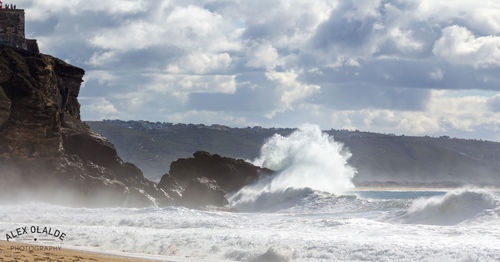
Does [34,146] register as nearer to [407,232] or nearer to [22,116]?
[22,116]

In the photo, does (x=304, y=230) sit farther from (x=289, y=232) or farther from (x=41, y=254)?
(x=41, y=254)

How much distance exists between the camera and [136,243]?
72.5ft

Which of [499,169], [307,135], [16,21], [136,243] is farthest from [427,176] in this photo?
[136,243]

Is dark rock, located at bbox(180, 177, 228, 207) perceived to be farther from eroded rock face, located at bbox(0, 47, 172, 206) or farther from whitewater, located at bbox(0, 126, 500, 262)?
whitewater, located at bbox(0, 126, 500, 262)

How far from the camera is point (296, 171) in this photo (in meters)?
52.2

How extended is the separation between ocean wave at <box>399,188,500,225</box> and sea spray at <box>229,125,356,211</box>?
1404 cm

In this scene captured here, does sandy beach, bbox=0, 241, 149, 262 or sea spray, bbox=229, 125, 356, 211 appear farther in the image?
sea spray, bbox=229, 125, 356, 211

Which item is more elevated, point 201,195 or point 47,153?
point 47,153

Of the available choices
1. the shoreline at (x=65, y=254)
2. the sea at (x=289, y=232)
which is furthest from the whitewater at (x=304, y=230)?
the shoreline at (x=65, y=254)

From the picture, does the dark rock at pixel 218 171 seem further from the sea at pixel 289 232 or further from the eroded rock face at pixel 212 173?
the sea at pixel 289 232

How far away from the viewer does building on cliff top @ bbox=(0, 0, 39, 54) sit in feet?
131

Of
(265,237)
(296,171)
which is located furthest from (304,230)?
(296,171)

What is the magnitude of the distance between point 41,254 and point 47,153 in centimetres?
1804

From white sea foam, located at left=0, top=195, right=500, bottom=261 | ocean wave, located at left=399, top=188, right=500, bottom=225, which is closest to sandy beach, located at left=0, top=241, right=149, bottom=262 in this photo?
white sea foam, located at left=0, top=195, right=500, bottom=261
